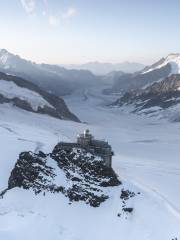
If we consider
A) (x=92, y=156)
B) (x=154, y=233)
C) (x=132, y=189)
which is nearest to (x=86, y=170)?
(x=92, y=156)

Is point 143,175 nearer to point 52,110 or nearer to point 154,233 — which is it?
point 154,233

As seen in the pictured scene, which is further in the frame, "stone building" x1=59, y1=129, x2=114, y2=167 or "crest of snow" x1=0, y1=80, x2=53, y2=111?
"crest of snow" x1=0, y1=80, x2=53, y2=111

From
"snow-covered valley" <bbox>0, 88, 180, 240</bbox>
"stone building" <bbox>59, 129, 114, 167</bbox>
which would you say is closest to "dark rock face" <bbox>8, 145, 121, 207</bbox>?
"stone building" <bbox>59, 129, 114, 167</bbox>

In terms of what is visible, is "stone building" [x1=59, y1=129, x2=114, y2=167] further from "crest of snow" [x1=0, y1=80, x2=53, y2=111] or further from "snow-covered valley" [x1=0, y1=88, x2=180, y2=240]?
"crest of snow" [x1=0, y1=80, x2=53, y2=111]

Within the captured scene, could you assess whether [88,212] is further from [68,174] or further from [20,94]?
[20,94]

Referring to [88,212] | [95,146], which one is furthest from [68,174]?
[95,146]

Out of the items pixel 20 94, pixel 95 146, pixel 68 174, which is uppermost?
pixel 20 94
